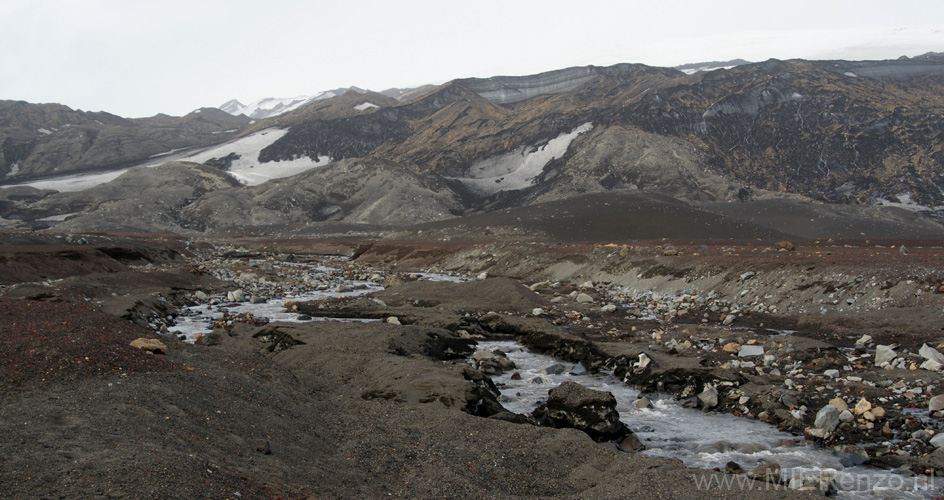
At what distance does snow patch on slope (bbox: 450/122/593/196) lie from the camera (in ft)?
491

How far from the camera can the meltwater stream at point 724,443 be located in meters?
8.90

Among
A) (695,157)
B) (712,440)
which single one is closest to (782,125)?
(695,157)

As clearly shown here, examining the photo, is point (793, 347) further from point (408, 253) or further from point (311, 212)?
point (311, 212)

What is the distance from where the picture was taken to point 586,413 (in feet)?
37.3

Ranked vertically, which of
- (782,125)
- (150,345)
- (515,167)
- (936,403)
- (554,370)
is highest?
(782,125)

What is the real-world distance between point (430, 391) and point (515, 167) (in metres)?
150

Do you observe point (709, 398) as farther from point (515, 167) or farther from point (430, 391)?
point (515, 167)

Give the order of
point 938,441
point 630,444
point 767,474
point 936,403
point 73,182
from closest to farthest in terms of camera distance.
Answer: point 767,474 → point 938,441 → point 630,444 → point 936,403 → point 73,182

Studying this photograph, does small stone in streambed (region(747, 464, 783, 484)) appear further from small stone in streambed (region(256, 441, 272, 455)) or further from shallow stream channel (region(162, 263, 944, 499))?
small stone in streambed (region(256, 441, 272, 455))

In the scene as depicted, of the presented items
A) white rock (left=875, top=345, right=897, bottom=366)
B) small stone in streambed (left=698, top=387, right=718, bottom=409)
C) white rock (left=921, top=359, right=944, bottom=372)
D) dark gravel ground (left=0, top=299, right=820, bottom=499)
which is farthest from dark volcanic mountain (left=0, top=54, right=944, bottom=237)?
dark gravel ground (left=0, top=299, right=820, bottom=499)

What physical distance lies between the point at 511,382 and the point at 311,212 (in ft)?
427

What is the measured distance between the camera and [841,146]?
127 metres

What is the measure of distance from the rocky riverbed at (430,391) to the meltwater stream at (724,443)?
420 mm

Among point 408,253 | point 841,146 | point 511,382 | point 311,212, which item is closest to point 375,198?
point 311,212
